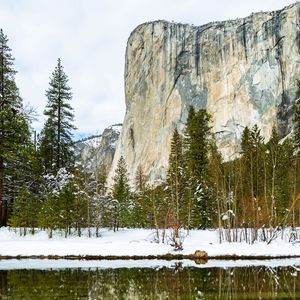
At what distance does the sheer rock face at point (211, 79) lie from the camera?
268 ft

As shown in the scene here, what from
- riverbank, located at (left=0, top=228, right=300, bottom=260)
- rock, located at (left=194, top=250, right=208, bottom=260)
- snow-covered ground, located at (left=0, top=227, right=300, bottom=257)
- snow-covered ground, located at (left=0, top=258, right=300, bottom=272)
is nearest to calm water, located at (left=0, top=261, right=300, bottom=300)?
snow-covered ground, located at (left=0, top=258, right=300, bottom=272)

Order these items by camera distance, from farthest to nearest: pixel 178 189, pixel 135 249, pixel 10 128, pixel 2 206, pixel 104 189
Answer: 1. pixel 104 189
2. pixel 178 189
3. pixel 2 206
4. pixel 10 128
5. pixel 135 249

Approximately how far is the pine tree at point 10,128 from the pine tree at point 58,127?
5.23 meters

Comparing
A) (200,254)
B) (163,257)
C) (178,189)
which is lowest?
(163,257)

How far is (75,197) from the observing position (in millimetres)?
27609

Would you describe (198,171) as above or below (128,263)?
above

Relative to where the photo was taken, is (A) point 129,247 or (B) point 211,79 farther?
(B) point 211,79

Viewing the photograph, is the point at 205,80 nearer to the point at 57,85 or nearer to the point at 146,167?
the point at 146,167

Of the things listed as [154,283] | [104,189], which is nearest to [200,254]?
[154,283]

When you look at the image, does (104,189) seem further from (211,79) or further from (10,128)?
(211,79)

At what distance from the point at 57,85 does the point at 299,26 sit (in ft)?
185

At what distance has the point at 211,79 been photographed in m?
90.2

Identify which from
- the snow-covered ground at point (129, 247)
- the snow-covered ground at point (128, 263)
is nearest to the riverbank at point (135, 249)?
the snow-covered ground at point (129, 247)

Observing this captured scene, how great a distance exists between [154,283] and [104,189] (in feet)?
60.3
